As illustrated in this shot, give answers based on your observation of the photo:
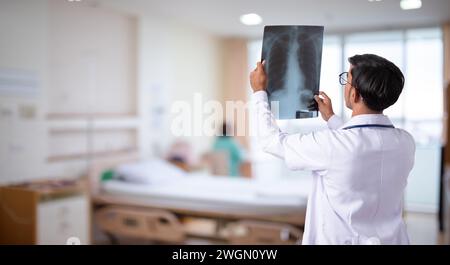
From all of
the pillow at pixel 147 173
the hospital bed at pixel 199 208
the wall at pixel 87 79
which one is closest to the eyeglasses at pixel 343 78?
the wall at pixel 87 79

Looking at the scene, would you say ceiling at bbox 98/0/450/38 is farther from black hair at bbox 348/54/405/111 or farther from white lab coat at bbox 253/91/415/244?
white lab coat at bbox 253/91/415/244

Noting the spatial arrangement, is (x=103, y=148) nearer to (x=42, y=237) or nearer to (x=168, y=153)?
(x=168, y=153)

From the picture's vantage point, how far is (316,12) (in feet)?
5.82

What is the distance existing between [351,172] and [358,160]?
0.13ft

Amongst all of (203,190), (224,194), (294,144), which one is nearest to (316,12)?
(294,144)

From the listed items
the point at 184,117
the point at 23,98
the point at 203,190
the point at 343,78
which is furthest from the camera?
the point at 203,190

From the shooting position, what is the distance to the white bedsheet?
10.5ft

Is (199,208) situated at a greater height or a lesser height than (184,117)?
lesser

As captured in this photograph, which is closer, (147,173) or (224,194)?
(224,194)

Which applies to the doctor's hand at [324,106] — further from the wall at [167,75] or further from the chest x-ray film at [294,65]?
the wall at [167,75]

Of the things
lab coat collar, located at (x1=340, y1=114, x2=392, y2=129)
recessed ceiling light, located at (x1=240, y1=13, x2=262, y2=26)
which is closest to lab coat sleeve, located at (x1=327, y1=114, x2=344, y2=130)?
lab coat collar, located at (x1=340, y1=114, x2=392, y2=129)

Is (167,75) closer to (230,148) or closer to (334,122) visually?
(230,148)
